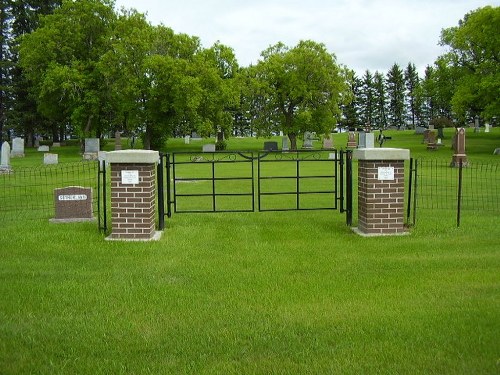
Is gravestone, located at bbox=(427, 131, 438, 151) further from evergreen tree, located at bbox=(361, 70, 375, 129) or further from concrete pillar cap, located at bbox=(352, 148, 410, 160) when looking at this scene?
evergreen tree, located at bbox=(361, 70, 375, 129)

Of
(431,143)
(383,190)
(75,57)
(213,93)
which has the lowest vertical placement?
(383,190)

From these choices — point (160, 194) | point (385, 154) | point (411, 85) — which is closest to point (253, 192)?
point (160, 194)

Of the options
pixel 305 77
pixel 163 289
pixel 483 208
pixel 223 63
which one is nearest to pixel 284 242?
pixel 163 289

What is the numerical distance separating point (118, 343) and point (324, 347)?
1.56 m

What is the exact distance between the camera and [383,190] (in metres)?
8.62

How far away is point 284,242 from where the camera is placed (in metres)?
8.18

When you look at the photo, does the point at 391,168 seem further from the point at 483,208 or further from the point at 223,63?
the point at 223,63

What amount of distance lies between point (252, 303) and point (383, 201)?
13.4 feet

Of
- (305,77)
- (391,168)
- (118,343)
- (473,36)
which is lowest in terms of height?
(118,343)

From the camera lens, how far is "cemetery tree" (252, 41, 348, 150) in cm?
4031

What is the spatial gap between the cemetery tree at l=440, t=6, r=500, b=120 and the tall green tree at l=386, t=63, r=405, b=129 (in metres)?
49.4

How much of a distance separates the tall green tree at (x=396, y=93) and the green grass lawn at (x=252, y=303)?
85.2 meters

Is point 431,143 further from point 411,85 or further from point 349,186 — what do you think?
point 411,85

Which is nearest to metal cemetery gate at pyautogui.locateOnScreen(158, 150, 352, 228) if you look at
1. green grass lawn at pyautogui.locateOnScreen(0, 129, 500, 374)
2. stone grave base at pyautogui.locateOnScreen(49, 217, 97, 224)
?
green grass lawn at pyautogui.locateOnScreen(0, 129, 500, 374)
